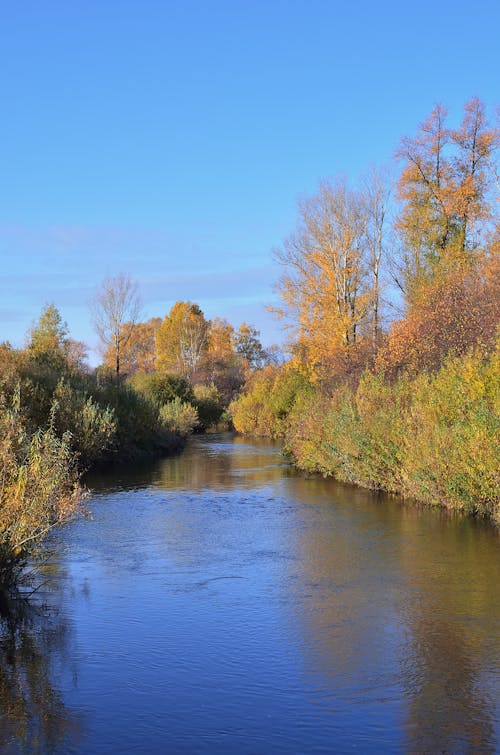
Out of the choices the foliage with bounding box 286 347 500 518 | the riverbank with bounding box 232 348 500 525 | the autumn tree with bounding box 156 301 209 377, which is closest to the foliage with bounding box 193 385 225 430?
the autumn tree with bounding box 156 301 209 377

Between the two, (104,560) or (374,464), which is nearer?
(104,560)

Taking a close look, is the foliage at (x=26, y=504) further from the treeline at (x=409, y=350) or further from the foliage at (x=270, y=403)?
the foliage at (x=270, y=403)

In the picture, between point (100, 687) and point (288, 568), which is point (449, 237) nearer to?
point (288, 568)

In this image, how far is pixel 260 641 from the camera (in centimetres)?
807

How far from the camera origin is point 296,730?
6008 millimetres

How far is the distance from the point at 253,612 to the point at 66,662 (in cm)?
243

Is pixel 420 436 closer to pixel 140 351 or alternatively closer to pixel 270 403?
pixel 270 403

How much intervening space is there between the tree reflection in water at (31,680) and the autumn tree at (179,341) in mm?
63775

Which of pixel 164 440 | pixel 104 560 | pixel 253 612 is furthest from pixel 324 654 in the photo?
pixel 164 440

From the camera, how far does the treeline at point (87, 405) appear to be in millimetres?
8508

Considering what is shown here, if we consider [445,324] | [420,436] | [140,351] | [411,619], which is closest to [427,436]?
[420,436]

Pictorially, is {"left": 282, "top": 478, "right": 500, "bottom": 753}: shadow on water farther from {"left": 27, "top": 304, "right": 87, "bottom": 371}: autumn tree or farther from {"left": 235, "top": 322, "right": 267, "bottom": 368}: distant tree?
{"left": 235, "top": 322, "right": 267, "bottom": 368}: distant tree

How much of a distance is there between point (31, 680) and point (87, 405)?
1866cm

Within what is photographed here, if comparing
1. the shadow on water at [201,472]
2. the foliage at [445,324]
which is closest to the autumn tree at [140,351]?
the shadow on water at [201,472]
